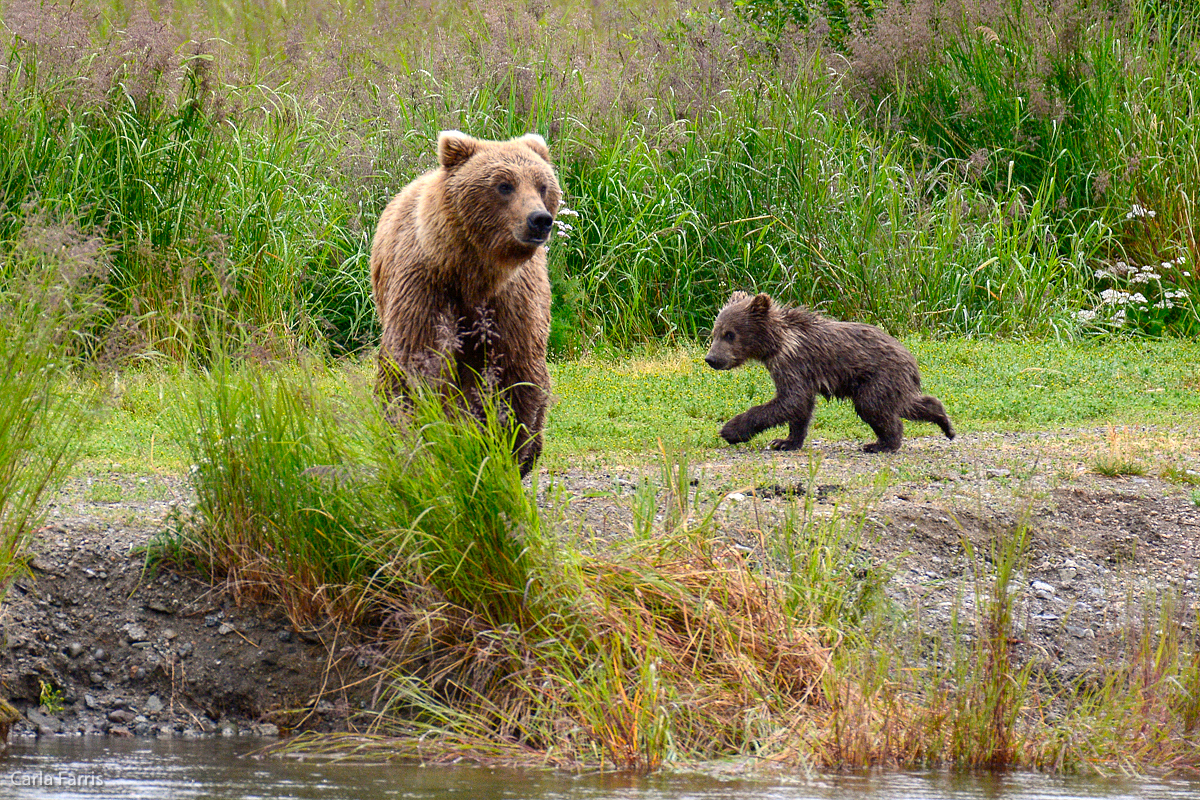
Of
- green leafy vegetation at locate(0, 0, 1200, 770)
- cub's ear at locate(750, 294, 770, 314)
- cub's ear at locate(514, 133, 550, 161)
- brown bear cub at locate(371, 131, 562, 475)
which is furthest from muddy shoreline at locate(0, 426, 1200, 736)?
cub's ear at locate(514, 133, 550, 161)

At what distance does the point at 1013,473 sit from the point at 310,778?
406 cm

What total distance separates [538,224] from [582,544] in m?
1.64

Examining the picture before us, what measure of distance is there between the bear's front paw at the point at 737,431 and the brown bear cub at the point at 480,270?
5.35 ft

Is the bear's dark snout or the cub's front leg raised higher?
the bear's dark snout

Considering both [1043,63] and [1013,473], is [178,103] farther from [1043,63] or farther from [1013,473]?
[1043,63]

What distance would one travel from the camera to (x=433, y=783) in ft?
12.6

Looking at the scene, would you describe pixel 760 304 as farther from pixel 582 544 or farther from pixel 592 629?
pixel 592 629

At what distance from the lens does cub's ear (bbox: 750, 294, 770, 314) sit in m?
7.93

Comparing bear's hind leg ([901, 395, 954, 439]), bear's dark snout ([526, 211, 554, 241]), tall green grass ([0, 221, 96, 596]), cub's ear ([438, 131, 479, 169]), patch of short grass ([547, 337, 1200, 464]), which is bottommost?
patch of short grass ([547, 337, 1200, 464])

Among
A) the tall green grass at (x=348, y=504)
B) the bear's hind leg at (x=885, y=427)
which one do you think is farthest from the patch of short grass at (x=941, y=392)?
the tall green grass at (x=348, y=504)

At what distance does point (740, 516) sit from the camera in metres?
5.57

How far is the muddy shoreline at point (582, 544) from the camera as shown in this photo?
4.65 m

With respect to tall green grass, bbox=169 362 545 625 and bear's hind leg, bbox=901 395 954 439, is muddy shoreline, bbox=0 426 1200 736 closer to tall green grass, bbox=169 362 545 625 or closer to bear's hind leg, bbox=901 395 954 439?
tall green grass, bbox=169 362 545 625

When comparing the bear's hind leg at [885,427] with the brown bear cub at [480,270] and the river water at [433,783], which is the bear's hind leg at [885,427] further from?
the river water at [433,783]
